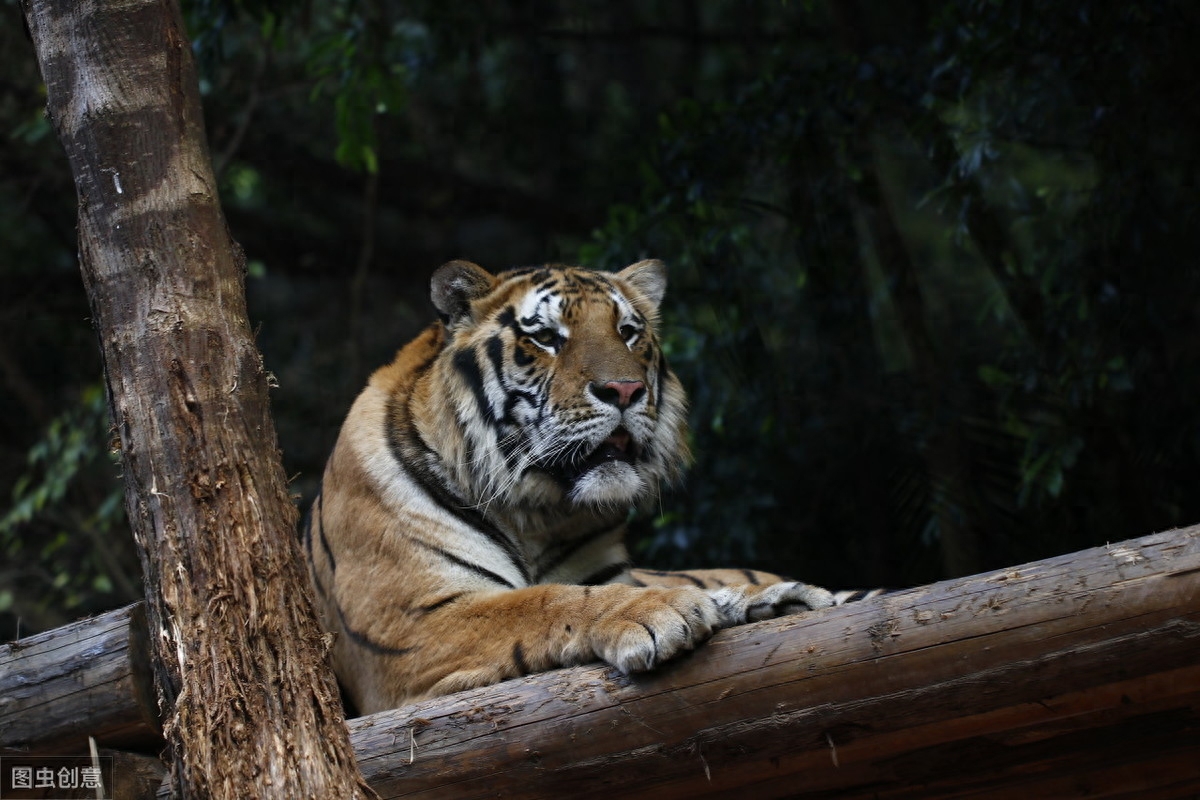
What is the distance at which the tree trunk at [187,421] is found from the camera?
2.09 metres

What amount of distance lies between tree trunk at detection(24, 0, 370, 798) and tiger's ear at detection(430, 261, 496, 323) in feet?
3.74

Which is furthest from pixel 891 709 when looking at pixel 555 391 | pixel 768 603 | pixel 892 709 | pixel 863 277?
pixel 863 277

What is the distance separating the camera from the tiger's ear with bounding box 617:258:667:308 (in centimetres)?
387

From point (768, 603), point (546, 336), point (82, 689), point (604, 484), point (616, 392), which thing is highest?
point (546, 336)

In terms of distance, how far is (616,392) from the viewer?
10.5ft

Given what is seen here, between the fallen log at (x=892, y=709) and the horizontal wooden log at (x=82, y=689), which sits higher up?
the horizontal wooden log at (x=82, y=689)

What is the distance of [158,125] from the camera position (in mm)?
2387

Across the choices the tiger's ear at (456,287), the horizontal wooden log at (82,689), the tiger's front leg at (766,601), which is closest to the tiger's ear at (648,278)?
the tiger's ear at (456,287)

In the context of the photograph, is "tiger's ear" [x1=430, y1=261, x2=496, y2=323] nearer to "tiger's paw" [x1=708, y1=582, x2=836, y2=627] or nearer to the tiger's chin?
the tiger's chin

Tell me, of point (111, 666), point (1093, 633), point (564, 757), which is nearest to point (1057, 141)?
point (1093, 633)

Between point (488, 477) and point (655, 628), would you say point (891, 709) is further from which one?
point (488, 477)

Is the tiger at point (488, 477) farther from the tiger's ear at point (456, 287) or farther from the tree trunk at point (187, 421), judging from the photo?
the tree trunk at point (187, 421)

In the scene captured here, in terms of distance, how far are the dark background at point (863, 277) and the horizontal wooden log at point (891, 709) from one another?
1.72m

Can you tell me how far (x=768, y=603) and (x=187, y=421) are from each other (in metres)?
1.25
